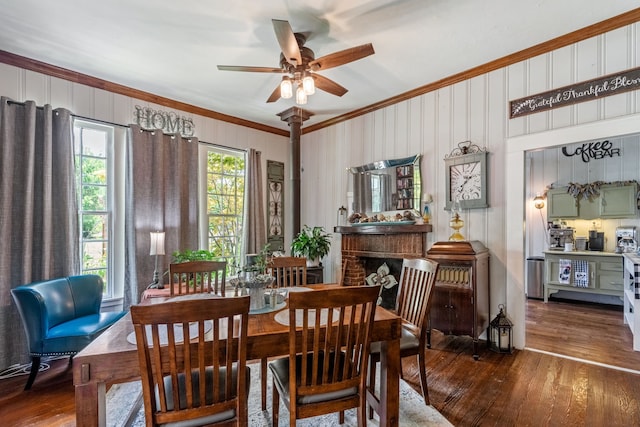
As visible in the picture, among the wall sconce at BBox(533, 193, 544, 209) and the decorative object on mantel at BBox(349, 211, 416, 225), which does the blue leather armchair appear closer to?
the decorative object on mantel at BBox(349, 211, 416, 225)

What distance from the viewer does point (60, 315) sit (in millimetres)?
2818

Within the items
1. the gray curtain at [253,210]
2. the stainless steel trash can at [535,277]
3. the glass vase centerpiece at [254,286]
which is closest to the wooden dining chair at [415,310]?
the glass vase centerpiece at [254,286]

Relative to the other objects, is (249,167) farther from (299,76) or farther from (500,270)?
(500,270)

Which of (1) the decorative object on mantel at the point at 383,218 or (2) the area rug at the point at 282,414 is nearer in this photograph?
(2) the area rug at the point at 282,414

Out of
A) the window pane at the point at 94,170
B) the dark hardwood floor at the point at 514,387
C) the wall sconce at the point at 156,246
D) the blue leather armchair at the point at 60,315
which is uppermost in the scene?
the window pane at the point at 94,170

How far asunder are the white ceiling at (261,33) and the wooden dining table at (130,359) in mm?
2276

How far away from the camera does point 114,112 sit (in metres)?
3.69

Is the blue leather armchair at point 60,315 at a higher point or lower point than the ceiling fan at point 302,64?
lower

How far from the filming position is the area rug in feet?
6.74

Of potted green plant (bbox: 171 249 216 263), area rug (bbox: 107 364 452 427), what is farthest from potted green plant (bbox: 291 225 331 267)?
area rug (bbox: 107 364 452 427)

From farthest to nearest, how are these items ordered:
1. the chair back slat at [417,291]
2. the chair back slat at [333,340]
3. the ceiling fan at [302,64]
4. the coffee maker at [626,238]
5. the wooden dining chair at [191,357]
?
the coffee maker at [626,238] → the ceiling fan at [302,64] → the chair back slat at [417,291] → the chair back slat at [333,340] → the wooden dining chair at [191,357]

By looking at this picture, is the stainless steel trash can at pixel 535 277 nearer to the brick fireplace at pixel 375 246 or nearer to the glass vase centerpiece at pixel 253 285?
the brick fireplace at pixel 375 246

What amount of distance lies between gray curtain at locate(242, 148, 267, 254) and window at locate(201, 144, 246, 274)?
0.12 metres

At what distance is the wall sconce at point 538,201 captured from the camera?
5.72 metres
